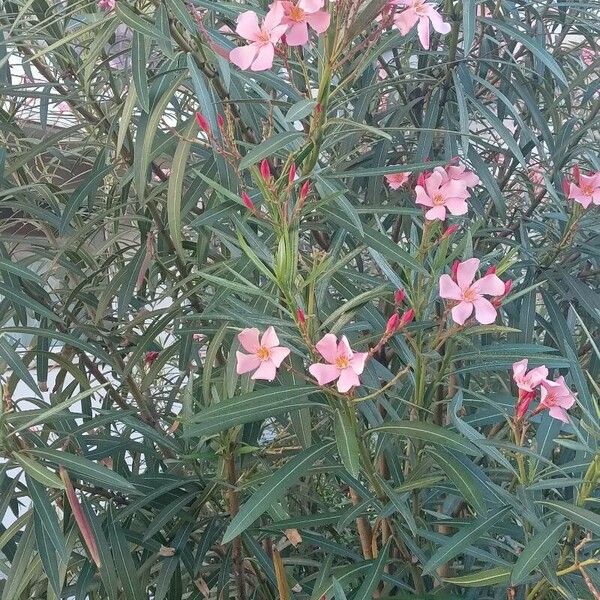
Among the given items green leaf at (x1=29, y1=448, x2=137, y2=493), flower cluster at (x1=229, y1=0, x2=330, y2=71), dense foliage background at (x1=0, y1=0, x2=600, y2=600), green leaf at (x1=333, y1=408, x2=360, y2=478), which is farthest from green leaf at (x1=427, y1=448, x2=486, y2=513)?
flower cluster at (x1=229, y1=0, x2=330, y2=71)

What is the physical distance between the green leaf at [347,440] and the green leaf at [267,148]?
0.26 metres

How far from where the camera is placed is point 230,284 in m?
0.71

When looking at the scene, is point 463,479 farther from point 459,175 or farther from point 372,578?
point 459,175

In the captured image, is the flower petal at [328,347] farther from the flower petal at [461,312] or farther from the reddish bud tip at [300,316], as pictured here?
the flower petal at [461,312]

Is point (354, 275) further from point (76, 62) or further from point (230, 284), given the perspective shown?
point (76, 62)

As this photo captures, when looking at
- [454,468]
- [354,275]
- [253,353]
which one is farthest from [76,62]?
[454,468]

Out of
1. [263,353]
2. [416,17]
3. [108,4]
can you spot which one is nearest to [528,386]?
[263,353]

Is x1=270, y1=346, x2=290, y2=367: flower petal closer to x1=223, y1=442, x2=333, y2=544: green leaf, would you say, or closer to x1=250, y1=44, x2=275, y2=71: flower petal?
x1=223, y1=442, x2=333, y2=544: green leaf

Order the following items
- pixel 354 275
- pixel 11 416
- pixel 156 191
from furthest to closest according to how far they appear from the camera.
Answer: pixel 156 191 → pixel 354 275 → pixel 11 416

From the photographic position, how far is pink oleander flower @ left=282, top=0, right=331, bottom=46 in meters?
0.64

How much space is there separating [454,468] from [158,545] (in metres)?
0.50

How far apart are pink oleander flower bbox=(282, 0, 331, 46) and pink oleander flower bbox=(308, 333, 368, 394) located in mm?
272

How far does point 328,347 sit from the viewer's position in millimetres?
647

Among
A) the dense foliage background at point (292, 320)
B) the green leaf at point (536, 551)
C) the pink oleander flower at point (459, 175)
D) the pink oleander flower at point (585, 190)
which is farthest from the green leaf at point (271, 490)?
the pink oleander flower at point (585, 190)
